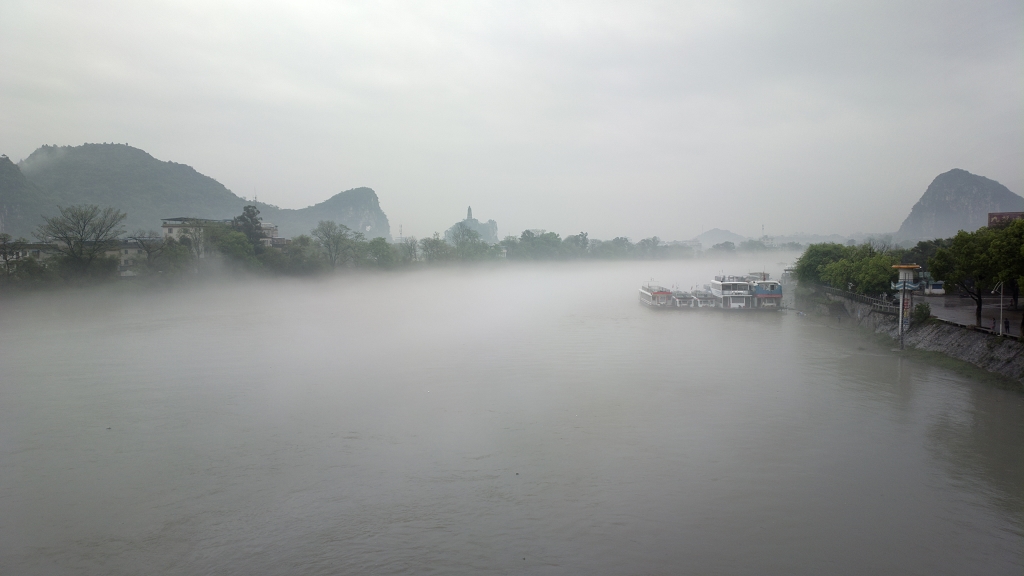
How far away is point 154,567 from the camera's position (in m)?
5.04

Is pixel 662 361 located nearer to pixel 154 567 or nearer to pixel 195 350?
pixel 154 567

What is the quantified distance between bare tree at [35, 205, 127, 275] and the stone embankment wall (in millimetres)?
29688

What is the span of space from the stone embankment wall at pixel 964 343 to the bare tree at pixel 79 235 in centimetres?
2969

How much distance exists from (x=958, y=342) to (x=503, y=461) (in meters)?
11.6

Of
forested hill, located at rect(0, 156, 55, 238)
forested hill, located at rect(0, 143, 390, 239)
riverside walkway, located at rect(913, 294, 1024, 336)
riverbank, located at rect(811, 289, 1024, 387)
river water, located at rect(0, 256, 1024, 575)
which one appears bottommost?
river water, located at rect(0, 256, 1024, 575)

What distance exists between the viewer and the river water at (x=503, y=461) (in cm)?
531

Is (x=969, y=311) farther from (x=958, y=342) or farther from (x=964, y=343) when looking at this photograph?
(x=964, y=343)

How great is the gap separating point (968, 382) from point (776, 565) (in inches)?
350

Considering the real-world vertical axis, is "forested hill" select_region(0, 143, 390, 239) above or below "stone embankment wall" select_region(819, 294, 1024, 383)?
above

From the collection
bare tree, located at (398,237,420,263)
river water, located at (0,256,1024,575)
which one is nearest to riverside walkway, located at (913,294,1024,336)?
river water, located at (0,256,1024,575)

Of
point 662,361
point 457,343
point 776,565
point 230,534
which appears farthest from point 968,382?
point 230,534

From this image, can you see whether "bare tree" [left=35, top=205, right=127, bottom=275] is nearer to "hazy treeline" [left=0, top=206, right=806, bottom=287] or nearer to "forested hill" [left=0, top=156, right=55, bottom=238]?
"hazy treeline" [left=0, top=206, right=806, bottom=287]

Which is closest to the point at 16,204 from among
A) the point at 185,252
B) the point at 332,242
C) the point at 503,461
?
the point at 185,252

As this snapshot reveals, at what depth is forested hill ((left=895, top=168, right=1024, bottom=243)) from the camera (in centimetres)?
11241
